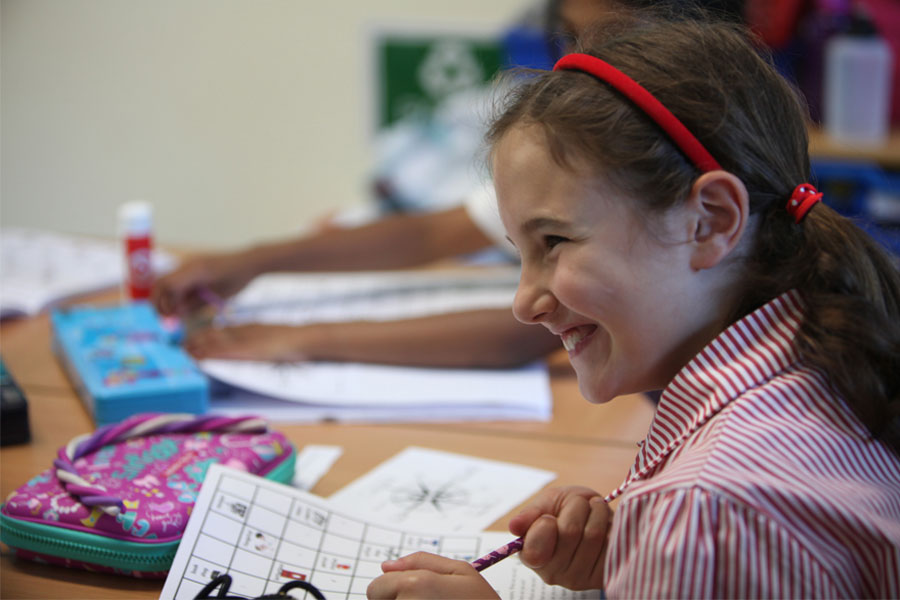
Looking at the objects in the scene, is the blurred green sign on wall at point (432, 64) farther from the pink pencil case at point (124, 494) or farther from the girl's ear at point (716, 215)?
the girl's ear at point (716, 215)

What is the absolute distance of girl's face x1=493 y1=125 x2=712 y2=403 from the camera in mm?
625

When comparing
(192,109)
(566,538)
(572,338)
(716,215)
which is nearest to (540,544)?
(566,538)

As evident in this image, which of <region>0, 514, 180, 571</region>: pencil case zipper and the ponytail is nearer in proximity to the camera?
the ponytail

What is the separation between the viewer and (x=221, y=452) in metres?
0.82

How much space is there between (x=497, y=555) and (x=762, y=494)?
23cm

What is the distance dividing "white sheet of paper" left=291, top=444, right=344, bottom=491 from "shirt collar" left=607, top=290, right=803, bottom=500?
36cm

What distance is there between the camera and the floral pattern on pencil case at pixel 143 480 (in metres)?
0.71

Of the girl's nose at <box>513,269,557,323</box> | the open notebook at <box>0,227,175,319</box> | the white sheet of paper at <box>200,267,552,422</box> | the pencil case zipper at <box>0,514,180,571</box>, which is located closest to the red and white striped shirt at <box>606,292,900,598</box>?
the girl's nose at <box>513,269,557,323</box>

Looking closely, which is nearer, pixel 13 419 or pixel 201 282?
pixel 13 419

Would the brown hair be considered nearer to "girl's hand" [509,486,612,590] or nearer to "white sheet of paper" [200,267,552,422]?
"girl's hand" [509,486,612,590]

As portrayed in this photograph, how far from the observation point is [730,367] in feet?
2.00

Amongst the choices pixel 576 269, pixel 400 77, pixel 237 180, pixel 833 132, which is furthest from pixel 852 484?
pixel 237 180

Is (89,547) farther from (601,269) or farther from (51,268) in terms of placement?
(51,268)

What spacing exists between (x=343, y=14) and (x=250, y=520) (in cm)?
228
